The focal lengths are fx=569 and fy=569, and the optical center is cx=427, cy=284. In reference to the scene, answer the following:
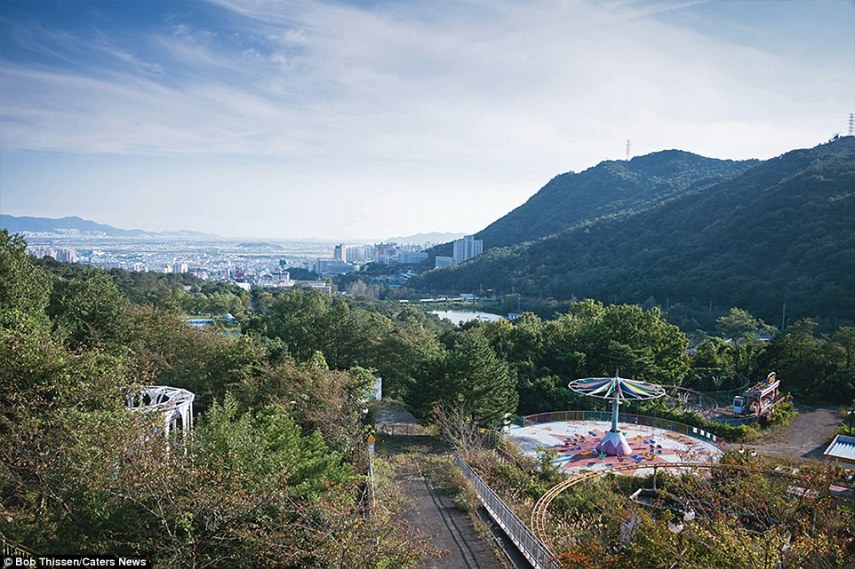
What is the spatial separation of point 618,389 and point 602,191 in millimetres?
96084

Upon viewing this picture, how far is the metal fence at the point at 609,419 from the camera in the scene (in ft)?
55.5

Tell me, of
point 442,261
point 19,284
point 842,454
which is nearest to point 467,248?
A: point 442,261

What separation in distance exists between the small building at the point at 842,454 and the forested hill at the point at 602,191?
81.8 metres

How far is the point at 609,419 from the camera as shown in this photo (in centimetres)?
1839

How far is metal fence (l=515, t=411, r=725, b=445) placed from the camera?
16906 mm

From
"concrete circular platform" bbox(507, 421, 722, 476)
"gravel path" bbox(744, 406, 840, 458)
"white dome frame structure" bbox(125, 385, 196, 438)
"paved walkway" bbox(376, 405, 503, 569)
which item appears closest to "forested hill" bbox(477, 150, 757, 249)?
"gravel path" bbox(744, 406, 840, 458)

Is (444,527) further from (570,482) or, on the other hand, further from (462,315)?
(462,315)

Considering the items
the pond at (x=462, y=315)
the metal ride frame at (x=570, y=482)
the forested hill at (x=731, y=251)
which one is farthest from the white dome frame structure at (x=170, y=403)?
the pond at (x=462, y=315)

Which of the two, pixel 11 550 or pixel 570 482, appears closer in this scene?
pixel 11 550

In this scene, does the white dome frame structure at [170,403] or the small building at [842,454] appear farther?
the small building at [842,454]

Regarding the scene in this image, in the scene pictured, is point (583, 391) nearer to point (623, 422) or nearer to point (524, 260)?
point (623, 422)

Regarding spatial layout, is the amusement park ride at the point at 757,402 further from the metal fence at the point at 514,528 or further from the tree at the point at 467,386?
the metal fence at the point at 514,528

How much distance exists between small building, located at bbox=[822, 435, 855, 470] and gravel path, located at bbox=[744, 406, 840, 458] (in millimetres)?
1635

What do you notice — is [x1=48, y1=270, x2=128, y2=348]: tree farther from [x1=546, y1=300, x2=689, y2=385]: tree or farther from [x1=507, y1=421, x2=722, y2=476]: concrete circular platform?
[x1=546, y1=300, x2=689, y2=385]: tree
